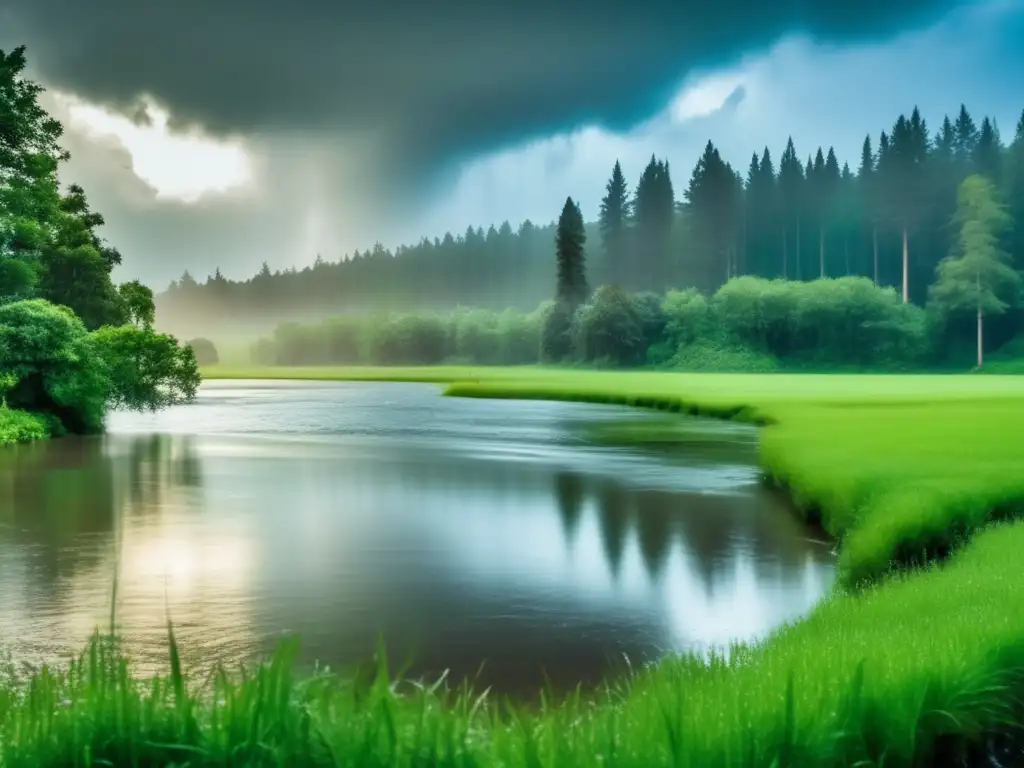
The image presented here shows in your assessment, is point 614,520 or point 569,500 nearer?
point 614,520

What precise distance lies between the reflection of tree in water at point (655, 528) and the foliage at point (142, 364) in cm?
3400

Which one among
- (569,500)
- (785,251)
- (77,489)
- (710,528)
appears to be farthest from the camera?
(785,251)

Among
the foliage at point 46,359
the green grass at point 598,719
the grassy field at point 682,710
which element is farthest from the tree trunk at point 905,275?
the green grass at point 598,719

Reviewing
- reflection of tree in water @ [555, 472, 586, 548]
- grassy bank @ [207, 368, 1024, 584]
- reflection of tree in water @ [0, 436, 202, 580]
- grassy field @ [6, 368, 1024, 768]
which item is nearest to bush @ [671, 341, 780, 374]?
grassy bank @ [207, 368, 1024, 584]

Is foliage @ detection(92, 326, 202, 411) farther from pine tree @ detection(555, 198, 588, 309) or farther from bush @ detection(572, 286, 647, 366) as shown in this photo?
pine tree @ detection(555, 198, 588, 309)

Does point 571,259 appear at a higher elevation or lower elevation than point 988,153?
lower

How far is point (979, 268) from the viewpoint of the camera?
117 meters

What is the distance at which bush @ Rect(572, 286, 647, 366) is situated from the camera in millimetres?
136250

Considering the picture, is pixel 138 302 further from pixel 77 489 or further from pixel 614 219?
pixel 614 219

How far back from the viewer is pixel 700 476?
30.4m

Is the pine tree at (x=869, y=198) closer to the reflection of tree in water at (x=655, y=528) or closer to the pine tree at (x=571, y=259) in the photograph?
the pine tree at (x=571, y=259)

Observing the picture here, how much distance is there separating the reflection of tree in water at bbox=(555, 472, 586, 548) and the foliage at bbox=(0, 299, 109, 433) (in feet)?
81.8

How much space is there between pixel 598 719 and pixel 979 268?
121 metres

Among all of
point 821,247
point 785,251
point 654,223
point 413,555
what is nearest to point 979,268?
point 821,247
